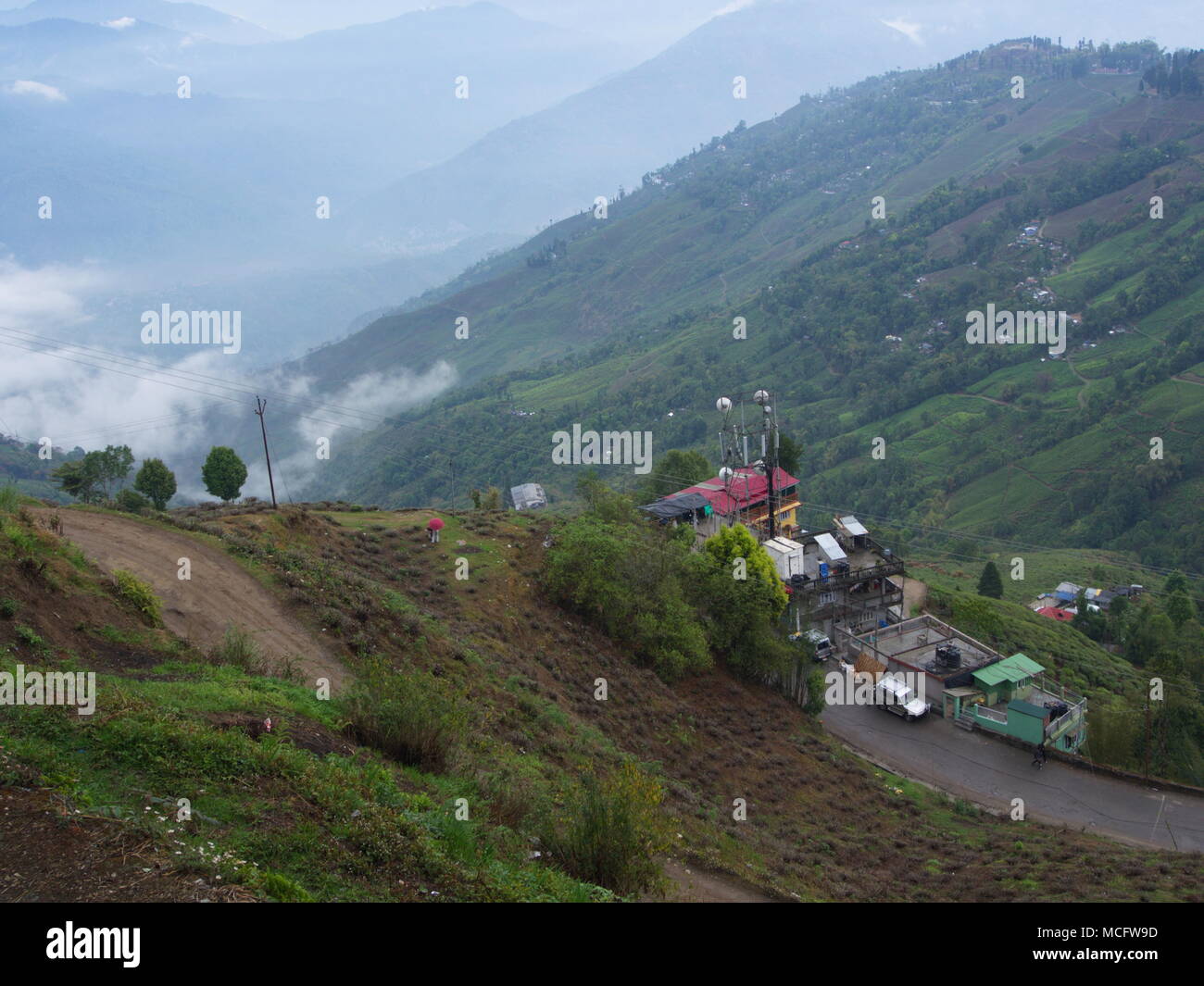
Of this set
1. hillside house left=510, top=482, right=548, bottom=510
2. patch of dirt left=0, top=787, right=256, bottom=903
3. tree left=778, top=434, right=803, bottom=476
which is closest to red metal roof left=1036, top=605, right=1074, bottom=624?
tree left=778, top=434, right=803, bottom=476

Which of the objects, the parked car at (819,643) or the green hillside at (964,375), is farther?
the green hillside at (964,375)

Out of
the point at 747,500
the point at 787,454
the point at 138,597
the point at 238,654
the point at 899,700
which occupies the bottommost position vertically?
the point at 899,700

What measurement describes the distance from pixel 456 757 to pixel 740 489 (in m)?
32.4

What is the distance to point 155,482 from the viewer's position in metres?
37.3

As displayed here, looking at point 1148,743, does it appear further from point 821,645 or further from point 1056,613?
point 1056,613

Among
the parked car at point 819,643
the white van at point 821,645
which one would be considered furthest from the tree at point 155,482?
the white van at point 821,645

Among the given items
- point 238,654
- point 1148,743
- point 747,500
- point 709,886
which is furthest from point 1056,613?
point 238,654

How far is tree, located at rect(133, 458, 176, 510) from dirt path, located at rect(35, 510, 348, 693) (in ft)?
36.2

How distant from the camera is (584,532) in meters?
31.9

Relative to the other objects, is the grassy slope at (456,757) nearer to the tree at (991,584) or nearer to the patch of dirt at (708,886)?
the patch of dirt at (708,886)

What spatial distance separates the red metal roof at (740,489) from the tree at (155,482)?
24413mm

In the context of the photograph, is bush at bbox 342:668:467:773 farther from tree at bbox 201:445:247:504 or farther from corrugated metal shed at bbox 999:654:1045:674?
corrugated metal shed at bbox 999:654:1045:674

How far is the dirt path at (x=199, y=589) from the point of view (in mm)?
20422

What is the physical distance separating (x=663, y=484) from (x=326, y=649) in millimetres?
30848
